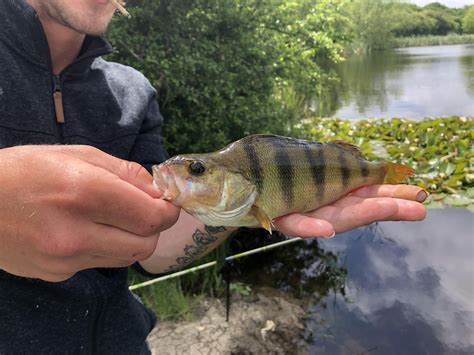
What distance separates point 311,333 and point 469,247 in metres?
2.79

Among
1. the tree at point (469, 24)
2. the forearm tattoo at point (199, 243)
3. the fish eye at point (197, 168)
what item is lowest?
the tree at point (469, 24)

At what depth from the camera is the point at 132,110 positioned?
218cm

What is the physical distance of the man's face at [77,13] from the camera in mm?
1965

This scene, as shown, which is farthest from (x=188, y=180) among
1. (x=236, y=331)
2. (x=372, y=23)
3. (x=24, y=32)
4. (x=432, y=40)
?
(x=432, y=40)

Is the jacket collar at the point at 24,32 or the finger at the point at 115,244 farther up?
the jacket collar at the point at 24,32

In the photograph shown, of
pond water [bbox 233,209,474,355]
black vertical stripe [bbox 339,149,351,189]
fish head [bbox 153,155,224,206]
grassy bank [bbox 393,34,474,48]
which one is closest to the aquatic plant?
pond water [bbox 233,209,474,355]

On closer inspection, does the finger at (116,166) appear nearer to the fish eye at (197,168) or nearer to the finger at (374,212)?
the fish eye at (197,168)

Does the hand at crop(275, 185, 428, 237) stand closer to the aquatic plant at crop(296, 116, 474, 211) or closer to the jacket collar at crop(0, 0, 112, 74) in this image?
the jacket collar at crop(0, 0, 112, 74)

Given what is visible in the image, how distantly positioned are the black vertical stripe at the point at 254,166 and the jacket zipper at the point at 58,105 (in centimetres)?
91

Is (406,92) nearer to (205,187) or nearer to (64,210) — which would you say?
(205,187)

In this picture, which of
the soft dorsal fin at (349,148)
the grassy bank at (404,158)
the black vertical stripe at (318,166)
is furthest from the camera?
the grassy bank at (404,158)

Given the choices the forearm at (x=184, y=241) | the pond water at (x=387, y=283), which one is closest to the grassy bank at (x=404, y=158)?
the pond water at (x=387, y=283)

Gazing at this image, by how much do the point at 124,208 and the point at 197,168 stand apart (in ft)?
1.77

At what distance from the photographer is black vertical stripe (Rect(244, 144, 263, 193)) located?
1711 mm
